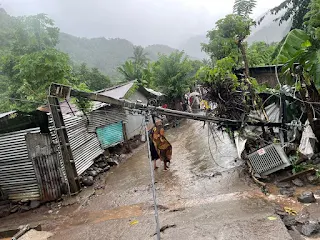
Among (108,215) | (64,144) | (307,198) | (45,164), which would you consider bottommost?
(108,215)

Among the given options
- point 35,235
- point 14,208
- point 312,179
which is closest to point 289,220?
point 312,179

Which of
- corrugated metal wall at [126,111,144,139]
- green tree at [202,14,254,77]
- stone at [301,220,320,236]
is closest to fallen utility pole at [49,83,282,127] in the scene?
stone at [301,220,320,236]

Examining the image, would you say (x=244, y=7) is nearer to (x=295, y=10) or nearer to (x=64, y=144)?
(x=295, y=10)

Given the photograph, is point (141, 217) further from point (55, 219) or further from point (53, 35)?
point (53, 35)

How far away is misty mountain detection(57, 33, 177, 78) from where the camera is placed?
8156 cm

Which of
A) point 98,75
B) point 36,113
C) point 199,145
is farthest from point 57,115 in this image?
point 98,75

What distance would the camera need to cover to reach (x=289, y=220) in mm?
5121

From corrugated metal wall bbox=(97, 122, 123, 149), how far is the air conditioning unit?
7.42 m

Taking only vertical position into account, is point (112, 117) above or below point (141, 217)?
above

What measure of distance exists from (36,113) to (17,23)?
1192 centimetres

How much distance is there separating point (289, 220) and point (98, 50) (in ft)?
316

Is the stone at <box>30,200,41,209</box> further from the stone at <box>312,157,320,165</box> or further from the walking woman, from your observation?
the stone at <box>312,157,320,165</box>

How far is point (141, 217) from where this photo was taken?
21.0ft

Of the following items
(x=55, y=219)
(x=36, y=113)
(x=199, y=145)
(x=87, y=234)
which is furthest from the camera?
(x=199, y=145)
